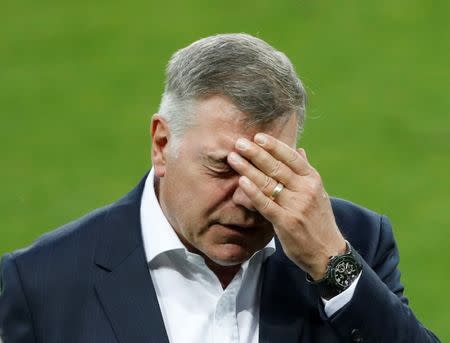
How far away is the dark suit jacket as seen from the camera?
191 inches

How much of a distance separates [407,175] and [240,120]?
19.9 ft

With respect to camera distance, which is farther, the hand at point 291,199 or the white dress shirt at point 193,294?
the white dress shirt at point 193,294

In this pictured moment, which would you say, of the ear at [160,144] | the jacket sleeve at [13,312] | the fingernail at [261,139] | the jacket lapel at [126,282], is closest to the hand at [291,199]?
the fingernail at [261,139]

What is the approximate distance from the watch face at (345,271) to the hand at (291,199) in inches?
1.4

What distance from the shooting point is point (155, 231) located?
5.08 meters

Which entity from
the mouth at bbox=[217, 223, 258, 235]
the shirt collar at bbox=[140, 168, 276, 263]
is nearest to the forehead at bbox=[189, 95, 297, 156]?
the mouth at bbox=[217, 223, 258, 235]

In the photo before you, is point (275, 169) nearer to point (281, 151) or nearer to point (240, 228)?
point (281, 151)

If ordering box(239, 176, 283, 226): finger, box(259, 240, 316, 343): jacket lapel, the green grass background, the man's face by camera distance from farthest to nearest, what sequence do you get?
the green grass background < box(259, 240, 316, 343): jacket lapel < the man's face < box(239, 176, 283, 226): finger

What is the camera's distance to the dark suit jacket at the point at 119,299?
16.0 ft

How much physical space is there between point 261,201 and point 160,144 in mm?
489

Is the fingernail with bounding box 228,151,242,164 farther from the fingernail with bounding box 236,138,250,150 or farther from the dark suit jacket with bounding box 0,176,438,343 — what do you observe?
the dark suit jacket with bounding box 0,176,438,343

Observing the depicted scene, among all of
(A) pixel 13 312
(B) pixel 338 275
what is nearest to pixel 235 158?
(B) pixel 338 275

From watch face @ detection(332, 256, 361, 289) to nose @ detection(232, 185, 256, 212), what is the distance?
1.05ft

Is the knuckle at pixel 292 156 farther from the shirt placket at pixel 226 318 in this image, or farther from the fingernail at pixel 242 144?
the shirt placket at pixel 226 318
